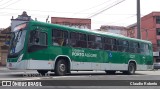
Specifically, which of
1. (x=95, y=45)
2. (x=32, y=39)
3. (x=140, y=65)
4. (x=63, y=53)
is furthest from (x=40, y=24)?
(x=140, y=65)

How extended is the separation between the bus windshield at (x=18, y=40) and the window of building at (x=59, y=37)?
66.8 inches

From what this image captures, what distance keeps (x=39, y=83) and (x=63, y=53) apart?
19.7 ft

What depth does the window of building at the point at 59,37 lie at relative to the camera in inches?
680

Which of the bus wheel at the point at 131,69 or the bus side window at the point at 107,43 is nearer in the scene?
the bus side window at the point at 107,43

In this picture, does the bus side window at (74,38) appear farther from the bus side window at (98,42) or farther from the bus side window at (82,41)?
the bus side window at (98,42)

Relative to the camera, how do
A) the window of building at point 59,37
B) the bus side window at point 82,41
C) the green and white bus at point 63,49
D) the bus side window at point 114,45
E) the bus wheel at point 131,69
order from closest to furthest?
1. the green and white bus at point 63,49
2. the window of building at point 59,37
3. the bus side window at point 82,41
4. the bus side window at point 114,45
5. the bus wheel at point 131,69

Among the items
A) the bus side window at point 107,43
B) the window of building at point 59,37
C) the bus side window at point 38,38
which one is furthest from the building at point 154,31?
the bus side window at point 38,38

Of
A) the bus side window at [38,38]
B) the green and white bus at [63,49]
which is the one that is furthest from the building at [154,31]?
the bus side window at [38,38]

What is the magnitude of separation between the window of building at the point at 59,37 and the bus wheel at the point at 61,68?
39.0 inches

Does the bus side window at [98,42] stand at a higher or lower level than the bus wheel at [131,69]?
Answer: higher

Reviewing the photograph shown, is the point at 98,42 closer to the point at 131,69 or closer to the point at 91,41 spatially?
the point at 91,41

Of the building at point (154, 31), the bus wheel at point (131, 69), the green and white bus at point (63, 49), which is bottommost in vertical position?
the bus wheel at point (131, 69)

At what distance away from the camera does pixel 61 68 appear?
17359 millimetres

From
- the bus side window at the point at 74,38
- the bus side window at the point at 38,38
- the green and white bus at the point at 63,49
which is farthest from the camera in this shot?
the bus side window at the point at 74,38
